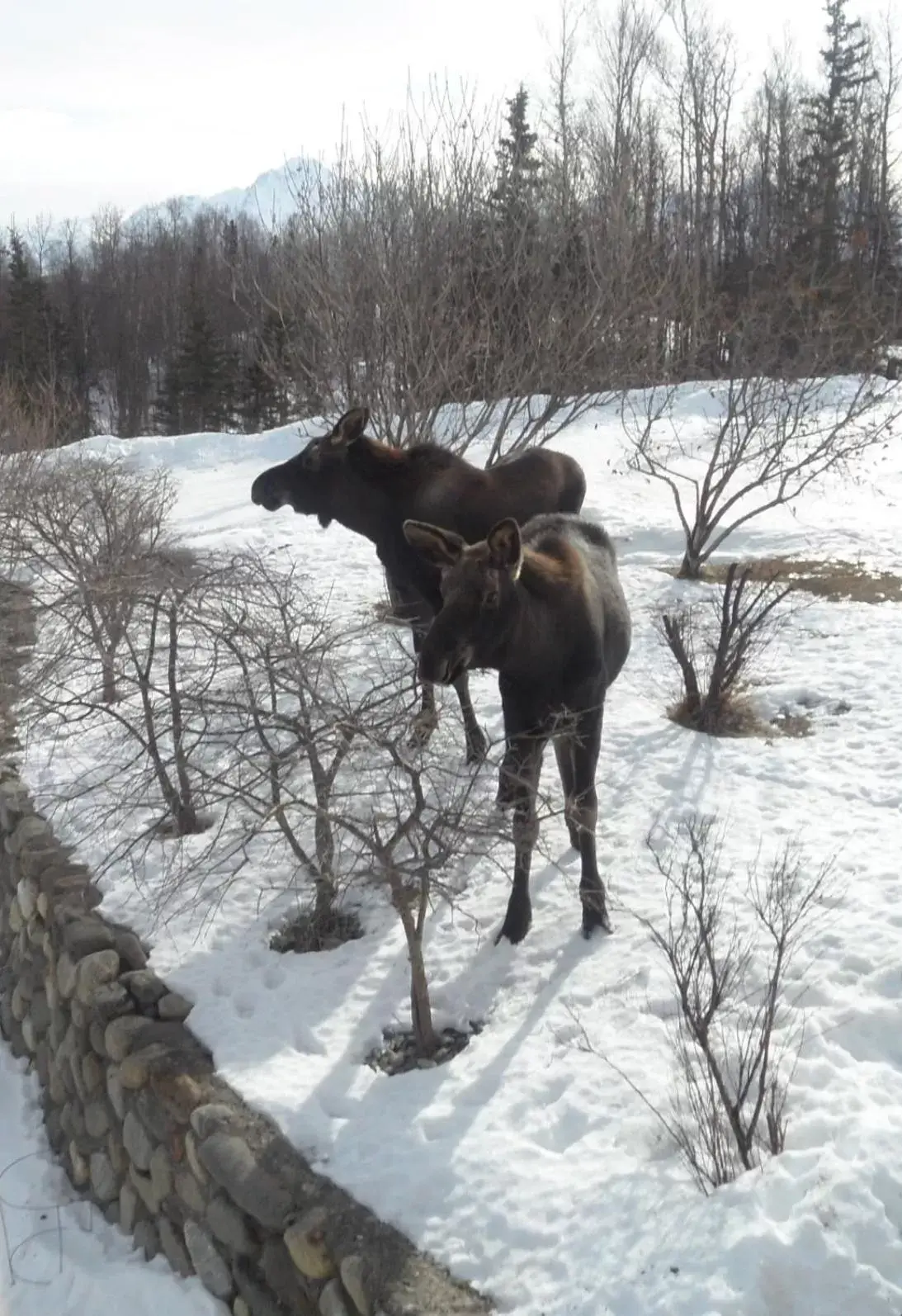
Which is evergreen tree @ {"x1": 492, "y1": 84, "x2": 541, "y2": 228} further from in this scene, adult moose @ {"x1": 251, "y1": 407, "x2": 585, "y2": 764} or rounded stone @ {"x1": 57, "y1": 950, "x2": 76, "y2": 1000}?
rounded stone @ {"x1": 57, "y1": 950, "x2": 76, "y2": 1000}

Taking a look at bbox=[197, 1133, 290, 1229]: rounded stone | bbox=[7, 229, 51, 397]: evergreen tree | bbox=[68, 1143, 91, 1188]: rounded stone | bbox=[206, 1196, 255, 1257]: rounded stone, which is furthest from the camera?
bbox=[7, 229, 51, 397]: evergreen tree

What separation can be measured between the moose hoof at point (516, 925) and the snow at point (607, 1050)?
0.20ft

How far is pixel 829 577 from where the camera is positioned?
11.2m

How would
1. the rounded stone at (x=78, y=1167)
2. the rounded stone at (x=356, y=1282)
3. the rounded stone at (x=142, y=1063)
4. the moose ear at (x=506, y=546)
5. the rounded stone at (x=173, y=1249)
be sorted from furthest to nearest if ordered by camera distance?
1. the rounded stone at (x=78, y=1167)
2. the rounded stone at (x=142, y=1063)
3. the rounded stone at (x=173, y=1249)
4. the moose ear at (x=506, y=546)
5. the rounded stone at (x=356, y=1282)

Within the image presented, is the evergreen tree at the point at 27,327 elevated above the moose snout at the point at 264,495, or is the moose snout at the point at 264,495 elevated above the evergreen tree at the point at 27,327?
the evergreen tree at the point at 27,327

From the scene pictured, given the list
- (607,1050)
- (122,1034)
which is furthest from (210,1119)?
(607,1050)

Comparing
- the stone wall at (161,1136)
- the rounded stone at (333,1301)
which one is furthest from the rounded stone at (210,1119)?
the rounded stone at (333,1301)

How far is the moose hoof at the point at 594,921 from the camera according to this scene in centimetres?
469

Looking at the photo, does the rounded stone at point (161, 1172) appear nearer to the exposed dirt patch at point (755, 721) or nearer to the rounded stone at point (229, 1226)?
the rounded stone at point (229, 1226)

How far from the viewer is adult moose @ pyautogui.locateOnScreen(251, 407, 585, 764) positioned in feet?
21.1

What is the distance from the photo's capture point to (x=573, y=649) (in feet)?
14.7

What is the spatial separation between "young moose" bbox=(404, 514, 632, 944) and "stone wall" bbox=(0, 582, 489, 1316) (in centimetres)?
146

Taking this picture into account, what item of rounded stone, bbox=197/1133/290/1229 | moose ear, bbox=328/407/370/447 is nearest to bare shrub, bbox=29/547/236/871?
moose ear, bbox=328/407/370/447

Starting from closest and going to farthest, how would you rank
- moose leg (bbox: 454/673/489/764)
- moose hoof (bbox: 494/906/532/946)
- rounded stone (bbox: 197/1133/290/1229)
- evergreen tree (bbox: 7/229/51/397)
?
rounded stone (bbox: 197/1133/290/1229) → moose hoof (bbox: 494/906/532/946) → moose leg (bbox: 454/673/489/764) → evergreen tree (bbox: 7/229/51/397)
